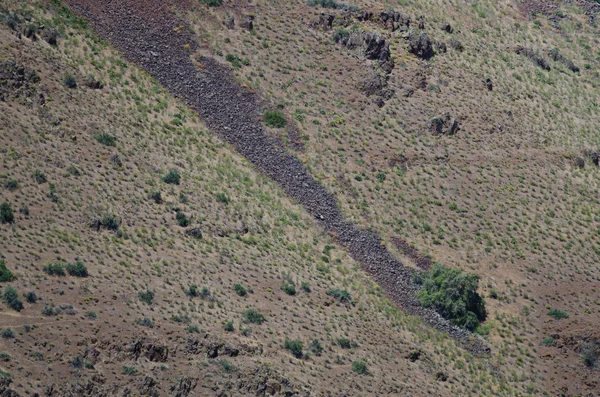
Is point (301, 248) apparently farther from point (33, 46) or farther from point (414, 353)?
point (33, 46)

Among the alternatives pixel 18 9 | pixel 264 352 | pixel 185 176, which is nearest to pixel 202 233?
pixel 185 176

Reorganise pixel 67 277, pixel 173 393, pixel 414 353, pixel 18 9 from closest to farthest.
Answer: pixel 173 393
pixel 67 277
pixel 414 353
pixel 18 9

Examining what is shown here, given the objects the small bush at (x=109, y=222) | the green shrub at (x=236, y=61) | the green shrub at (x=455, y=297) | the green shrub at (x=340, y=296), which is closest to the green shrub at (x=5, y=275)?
the small bush at (x=109, y=222)

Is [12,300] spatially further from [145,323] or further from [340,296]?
[340,296]

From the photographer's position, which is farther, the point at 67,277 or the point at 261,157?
the point at 261,157

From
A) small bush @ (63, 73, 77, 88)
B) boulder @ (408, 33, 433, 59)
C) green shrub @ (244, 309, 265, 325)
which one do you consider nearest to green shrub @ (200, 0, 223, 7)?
boulder @ (408, 33, 433, 59)

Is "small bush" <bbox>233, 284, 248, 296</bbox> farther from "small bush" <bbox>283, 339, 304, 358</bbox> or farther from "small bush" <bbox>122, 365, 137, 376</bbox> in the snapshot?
"small bush" <bbox>122, 365, 137, 376</bbox>

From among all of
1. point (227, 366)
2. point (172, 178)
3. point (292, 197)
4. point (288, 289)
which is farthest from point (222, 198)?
point (227, 366)
